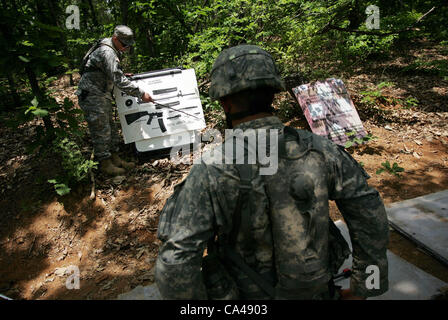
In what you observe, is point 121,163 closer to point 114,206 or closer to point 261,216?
point 114,206

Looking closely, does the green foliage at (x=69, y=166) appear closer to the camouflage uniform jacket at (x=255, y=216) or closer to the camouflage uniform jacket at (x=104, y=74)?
Result: the camouflage uniform jacket at (x=104, y=74)

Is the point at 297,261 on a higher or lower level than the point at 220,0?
lower

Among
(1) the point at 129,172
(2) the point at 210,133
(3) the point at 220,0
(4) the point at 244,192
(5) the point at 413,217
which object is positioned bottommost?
(5) the point at 413,217

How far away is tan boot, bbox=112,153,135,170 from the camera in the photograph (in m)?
4.89

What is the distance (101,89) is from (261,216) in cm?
416

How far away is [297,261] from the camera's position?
1.36 meters

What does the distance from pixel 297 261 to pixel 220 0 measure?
5456 mm

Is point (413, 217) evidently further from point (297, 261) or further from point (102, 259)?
point (102, 259)

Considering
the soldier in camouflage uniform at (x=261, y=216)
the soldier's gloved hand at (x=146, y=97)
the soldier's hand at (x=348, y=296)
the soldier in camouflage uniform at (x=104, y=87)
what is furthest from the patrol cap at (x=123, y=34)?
the soldier's hand at (x=348, y=296)

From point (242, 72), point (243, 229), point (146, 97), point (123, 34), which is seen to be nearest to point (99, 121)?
point (146, 97)

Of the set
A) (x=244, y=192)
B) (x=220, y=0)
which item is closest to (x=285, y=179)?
(x=244, y=192)

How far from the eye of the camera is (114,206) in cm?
419

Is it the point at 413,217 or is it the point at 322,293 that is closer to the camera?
the point at 322,293

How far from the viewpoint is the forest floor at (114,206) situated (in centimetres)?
317
